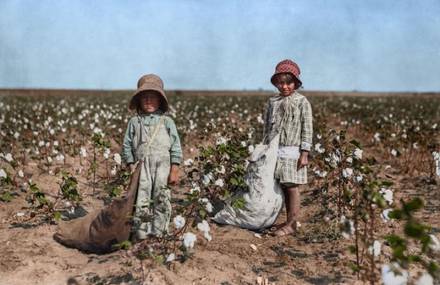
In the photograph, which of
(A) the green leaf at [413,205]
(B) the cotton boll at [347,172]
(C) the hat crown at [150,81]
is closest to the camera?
(A) the green leaf at [413,205]

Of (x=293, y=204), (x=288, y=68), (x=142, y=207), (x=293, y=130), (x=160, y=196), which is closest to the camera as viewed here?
(x=142, y=207)

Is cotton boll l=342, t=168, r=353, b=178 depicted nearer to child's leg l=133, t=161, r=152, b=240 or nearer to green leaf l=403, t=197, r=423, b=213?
child's leg l=133, t=161, r=152, b=240

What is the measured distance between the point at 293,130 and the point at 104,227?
208 centimetres

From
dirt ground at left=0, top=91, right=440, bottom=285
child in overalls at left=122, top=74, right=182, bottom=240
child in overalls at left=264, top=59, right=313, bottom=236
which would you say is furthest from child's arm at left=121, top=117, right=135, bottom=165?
child in overalls at left=264, top=59, right=313, bottom=236

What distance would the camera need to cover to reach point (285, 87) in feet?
16.0

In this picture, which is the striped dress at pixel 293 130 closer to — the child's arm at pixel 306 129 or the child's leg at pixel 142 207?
the child's arm at pixel 306 129

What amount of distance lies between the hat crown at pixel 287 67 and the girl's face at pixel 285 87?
0.44 feet

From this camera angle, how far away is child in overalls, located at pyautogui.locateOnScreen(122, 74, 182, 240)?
13.8ft

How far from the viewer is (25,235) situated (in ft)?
15.8

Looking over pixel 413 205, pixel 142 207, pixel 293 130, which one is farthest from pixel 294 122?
pixel 413 205

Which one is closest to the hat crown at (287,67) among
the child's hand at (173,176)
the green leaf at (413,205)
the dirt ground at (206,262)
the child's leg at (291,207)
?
the child's leg at (291,207)

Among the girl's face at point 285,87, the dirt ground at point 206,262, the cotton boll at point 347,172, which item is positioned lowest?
the dirt ground at point 206,262

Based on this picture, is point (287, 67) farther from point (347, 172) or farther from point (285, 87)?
point (347, 172)

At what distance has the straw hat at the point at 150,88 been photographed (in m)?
4.25
